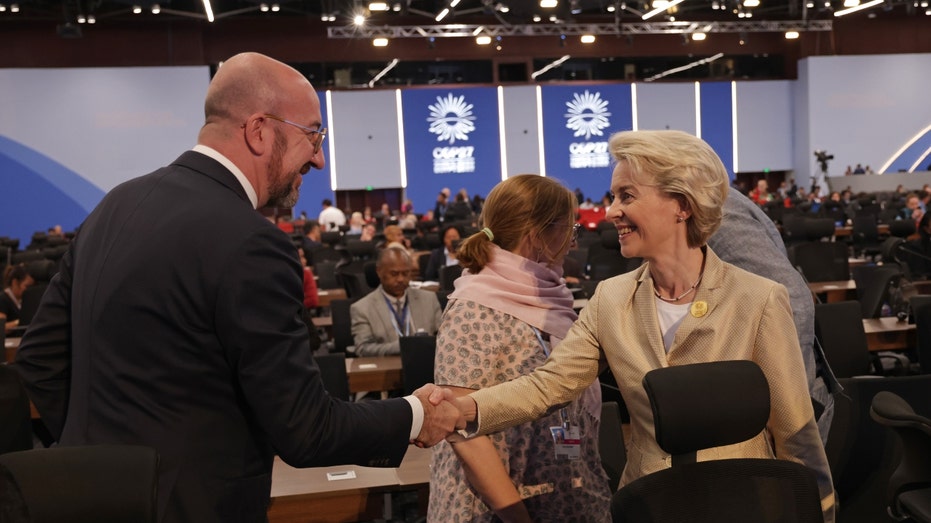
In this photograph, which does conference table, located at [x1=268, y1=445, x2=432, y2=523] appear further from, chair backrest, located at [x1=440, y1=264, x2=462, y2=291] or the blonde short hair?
chair backrest, located at [x1=440, y1=264, x2=462, y2=291]

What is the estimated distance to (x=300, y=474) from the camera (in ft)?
11.5

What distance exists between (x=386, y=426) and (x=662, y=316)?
0.67m

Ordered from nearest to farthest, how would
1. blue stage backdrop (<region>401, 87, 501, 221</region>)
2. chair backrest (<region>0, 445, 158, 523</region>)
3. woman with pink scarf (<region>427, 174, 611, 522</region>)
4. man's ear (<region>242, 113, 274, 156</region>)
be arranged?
chair backrest (<region>0, 445, 158, 523</region>)
man's ear (<region>242, 113, 274, 156</region>)
woman with pink scarf (<region>427, 174, 611, 522</region>)
blue stage backdrop (<region>401, 87, 501, 221</region>)

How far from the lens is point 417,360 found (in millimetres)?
5008

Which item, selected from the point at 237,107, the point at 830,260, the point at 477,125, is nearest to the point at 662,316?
the point at 237,107

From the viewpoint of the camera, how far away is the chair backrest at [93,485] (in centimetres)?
160

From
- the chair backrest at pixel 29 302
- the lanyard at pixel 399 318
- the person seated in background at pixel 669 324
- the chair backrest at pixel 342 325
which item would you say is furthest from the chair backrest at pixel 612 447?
the chair backrest at pixel 29 302

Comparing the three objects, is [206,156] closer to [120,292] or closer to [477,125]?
[120,292]

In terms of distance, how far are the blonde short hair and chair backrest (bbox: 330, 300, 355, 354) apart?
4758mm

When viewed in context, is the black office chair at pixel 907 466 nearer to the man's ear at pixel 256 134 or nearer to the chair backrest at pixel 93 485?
the man's ear at pixel 256 134

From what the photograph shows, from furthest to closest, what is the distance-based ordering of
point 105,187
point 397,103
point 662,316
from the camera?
point 397,103 → point 105,187 → point 662,316

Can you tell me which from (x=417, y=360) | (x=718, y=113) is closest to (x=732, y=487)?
(x=417, y=360)

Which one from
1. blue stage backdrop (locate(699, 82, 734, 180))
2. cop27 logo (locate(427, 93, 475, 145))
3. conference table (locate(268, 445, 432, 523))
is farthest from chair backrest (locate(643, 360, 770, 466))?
blue stage backdrop (locate(699, 82, 734, 180))

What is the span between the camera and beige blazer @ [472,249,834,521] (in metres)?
2.05
